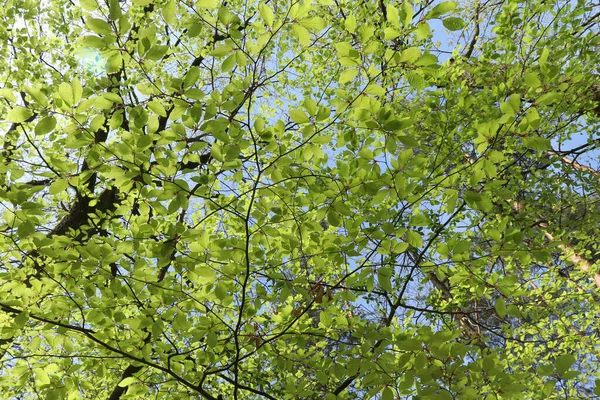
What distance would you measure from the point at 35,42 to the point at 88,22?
13.9 feet

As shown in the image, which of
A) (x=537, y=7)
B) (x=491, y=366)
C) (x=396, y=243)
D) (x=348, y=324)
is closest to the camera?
(x=491, y=366)

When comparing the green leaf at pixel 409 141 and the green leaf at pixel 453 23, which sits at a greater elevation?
the green leaf at pixel 453 23

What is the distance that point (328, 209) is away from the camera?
1.94 meters

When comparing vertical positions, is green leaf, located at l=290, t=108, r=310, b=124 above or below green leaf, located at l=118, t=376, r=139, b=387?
above

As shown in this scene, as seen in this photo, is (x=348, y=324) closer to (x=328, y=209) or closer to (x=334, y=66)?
(x=328, y=209)

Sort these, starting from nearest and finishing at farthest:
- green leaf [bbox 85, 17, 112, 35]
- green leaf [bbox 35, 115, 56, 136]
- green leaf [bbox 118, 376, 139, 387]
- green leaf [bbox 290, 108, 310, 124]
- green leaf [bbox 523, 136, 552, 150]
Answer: green leaf [bbox 85, 17, 112, 35] < green leaf [bbox 35, 115, 56, 136] < green leaf [bbox 290, 108, 310, 124] < green leaf [bbox 523, 136, 552, 150] < green leaf [bbox 118, 376, 139, 387]

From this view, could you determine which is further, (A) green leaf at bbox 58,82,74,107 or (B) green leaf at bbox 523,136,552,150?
(B) green leaf at bbox 523,136,552,150

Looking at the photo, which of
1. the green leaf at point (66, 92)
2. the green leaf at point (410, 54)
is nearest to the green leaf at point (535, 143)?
the green leaf at point (410, 54)

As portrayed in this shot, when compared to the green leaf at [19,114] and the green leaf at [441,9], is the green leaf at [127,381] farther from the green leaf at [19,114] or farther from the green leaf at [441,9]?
the green leaf at [441,9]

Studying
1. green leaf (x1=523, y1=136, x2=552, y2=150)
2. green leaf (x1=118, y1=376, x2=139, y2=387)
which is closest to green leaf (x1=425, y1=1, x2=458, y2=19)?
green leaf (x1=523, y1=136, x2=552, y2=150)

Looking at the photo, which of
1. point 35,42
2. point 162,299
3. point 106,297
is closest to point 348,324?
point 162,299

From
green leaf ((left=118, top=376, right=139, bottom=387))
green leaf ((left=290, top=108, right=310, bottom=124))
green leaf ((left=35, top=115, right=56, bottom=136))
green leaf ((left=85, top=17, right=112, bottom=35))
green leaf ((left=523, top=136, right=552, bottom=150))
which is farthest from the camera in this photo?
green leaf ((left=118, top=376, right=139, bottom=387))

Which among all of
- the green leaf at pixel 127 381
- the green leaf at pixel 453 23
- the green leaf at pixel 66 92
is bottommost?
the green leaf at pixel 127 381

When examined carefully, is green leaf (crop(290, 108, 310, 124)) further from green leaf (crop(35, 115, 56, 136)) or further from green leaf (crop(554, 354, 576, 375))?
green leaf (crop(554, 354, 576, 375))
